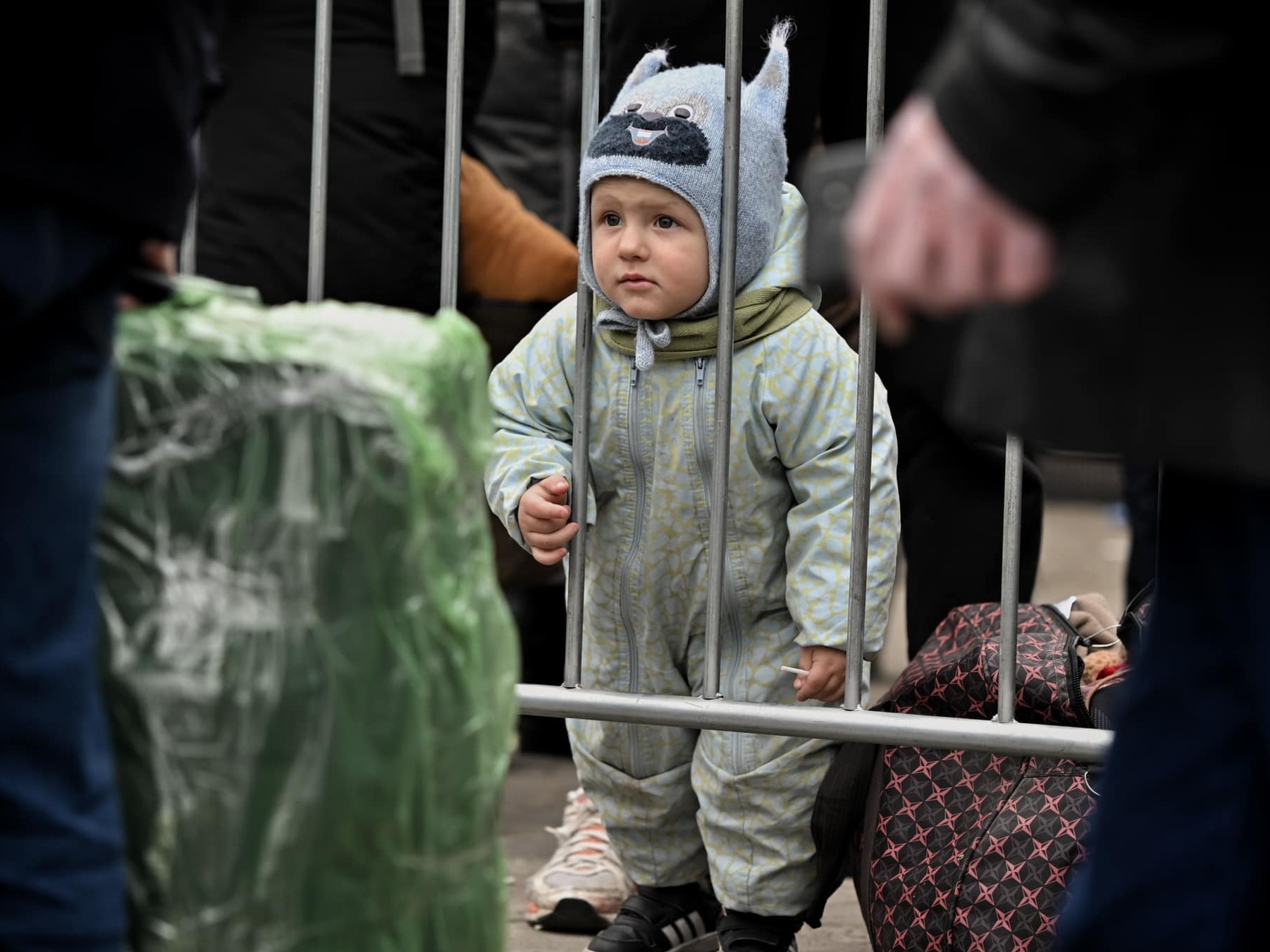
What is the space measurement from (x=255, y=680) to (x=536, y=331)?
136 centimetres

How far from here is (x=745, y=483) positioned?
267 cm

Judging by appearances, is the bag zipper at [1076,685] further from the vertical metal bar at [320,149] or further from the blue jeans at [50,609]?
the blue jeans at [50,609]

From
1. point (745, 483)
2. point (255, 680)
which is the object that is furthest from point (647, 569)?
point (255, 680)

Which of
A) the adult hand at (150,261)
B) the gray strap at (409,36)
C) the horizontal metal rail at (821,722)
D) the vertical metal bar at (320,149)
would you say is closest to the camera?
the adult hand at (150,261)

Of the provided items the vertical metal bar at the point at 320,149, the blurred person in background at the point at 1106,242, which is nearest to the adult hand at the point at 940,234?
the blurred person in background at the point at 1106,242

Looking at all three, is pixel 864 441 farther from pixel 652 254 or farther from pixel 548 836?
pixel 548 836

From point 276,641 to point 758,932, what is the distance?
54.2 inches

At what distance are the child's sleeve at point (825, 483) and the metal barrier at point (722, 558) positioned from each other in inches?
2.9

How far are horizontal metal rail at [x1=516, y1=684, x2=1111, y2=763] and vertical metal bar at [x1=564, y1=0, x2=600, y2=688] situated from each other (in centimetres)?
6

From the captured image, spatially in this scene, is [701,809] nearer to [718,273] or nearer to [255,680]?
[718,273]

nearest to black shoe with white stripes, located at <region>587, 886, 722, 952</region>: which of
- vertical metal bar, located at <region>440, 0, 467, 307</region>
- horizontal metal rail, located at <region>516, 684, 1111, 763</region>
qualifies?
horizontal metal rail, located at <region>516, 684, 1111, 763</region>

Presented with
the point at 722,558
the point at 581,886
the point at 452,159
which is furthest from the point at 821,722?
the point at 452,159

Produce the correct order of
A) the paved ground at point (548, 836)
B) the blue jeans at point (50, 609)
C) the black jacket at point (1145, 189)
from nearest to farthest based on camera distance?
the black jacket at point (1145, 189)
the blue jeans at point (50, 609)
the paved ground at point (548, 836)

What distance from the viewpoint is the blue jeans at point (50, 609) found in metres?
1.41
